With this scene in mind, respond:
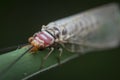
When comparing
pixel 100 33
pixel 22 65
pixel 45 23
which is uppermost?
pixel 45 23

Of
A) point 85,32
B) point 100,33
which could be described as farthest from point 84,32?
point 100,33

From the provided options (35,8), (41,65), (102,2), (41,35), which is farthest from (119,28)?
(41,65)

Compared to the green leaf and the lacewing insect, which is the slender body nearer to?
the lacewing insect

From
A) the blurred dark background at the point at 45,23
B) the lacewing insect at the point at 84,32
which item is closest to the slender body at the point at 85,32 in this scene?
the lacewing insect at the point at 84,32

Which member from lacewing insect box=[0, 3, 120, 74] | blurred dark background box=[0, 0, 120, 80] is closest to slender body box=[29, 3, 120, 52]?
lacewing insect box=[0, 3, 120, 74]

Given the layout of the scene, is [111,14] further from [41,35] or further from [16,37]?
[41,35]

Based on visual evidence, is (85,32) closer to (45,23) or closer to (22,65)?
(45,23)

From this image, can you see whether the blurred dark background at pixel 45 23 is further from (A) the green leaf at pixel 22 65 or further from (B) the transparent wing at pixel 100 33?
(A) the green leaf at pixel 22 65
